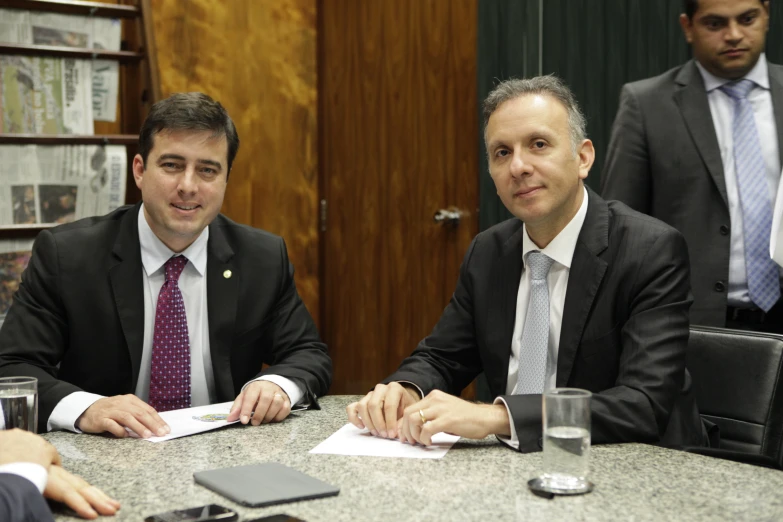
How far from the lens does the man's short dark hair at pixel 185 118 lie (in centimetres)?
230

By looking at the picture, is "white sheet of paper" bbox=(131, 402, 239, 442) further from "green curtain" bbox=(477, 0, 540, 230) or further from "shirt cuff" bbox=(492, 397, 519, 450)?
"green curtain" bbox=(477, 0, 540, 230)

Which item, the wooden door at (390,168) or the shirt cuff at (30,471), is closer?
the shirt cuff at (30,471)

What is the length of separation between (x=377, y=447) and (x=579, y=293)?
1.87 feet

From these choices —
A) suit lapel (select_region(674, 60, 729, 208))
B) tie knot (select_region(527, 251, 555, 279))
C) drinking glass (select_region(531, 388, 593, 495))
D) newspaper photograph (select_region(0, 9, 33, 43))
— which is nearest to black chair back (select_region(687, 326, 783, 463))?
tie knot (select_region(527, 251, 555, 279))

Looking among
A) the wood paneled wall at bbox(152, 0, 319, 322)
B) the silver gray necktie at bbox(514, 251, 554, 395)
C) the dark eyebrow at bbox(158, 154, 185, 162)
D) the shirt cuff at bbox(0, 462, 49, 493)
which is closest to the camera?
the shirt cuff at bbox(0, 462, 49, 493)

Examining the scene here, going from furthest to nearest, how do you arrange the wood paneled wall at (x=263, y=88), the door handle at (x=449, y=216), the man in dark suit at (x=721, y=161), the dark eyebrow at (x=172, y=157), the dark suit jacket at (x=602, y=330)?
the wood paneled wall at (x=263, y=88) → the door handle at (x=449, y=216) → the man in dark suit at (x=721, y=161) → the dark eyebrow at (x=172, y=157) → the dark suit jacket at (x=602, y=330)

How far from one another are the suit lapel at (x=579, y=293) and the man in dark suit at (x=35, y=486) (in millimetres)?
977

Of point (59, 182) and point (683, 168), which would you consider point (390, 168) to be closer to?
point (59, 182)

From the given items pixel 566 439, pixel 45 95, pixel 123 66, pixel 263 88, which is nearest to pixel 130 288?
pixel 566 439

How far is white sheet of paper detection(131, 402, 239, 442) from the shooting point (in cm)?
176

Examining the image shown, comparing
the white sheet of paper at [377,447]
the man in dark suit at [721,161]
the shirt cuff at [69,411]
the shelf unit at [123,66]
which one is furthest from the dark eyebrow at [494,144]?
the shelf unit at [123,66]

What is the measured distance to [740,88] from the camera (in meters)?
2.63

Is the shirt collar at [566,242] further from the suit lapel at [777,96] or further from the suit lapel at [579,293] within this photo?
the suit lapel at [777,96]

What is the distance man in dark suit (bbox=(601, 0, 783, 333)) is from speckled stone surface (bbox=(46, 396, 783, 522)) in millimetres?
1126
